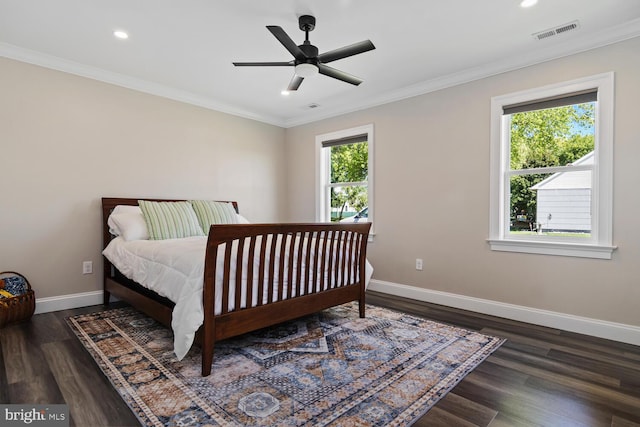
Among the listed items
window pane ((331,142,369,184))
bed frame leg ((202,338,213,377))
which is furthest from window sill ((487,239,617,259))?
bed frame leg ((202,338,213,377))

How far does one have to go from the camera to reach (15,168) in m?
2.97

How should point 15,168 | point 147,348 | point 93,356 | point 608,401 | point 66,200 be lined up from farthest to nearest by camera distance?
1. point 66,200
2. point 15,168
3. point 147,348
4. point 93,356
5. point 608,401

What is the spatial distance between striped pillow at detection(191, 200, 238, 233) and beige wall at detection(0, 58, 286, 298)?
0.41 meters

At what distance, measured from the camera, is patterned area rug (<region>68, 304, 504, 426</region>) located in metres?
1.60

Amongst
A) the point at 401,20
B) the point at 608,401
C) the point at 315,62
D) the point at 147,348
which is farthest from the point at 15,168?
the point at 608,401

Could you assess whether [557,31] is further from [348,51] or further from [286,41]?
[286,41]

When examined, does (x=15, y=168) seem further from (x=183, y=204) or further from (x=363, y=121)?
(x=363, y=121)

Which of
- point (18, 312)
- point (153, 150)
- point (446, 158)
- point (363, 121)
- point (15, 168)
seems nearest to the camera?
point (18, 312)

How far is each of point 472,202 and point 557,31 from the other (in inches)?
61.0

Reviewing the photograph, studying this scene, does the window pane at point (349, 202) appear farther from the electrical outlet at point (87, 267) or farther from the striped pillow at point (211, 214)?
the electrical outlet at point (87, 267)

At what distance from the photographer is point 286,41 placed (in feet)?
7.22

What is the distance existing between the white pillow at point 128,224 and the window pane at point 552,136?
365cm

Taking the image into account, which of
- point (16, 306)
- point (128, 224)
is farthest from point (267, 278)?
point (16, 306)

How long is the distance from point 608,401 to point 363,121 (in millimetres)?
3500
